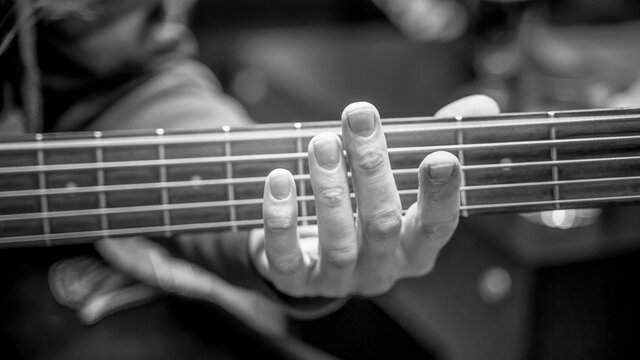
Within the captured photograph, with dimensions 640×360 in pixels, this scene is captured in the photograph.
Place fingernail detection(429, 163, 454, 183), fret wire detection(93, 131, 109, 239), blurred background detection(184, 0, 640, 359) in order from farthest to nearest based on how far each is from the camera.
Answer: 1. blurred background detection(184, 0, 640, 359)
2. fret wire detection(93, 131, 109, 239)
3. fingernail detection(429, 163, 454, 183)

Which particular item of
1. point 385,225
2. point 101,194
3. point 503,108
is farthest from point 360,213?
point 503,108

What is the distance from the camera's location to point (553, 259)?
1263 mm

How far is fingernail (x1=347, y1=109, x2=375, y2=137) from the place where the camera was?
55cm

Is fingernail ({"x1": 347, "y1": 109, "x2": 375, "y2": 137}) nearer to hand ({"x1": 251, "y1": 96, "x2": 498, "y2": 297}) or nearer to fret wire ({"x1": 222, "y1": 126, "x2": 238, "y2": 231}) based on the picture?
hand ({"x1": 251, "y1": 96, "x2": 498, "y2": 297})

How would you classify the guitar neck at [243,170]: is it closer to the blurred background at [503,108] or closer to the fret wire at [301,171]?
the fret wire at [301,171]

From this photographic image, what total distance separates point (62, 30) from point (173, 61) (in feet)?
0.55

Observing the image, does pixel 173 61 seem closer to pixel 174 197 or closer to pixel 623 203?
pixel 174 197

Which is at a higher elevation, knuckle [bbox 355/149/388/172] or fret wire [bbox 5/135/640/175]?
fret wire [bbox 5/135/640/175]

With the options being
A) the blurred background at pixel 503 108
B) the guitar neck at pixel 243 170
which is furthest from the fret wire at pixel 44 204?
the blurred background at pixel 503 108

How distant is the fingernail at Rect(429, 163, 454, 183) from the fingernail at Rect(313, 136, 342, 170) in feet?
0.27

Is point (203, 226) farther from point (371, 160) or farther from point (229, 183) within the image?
point (371, 160)

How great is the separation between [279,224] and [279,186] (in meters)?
0.04

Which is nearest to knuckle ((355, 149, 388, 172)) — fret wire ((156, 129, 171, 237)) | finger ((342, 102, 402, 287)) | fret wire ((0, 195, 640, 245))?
finger ((342, 102, 402, 287))

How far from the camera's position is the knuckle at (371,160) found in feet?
1.86
